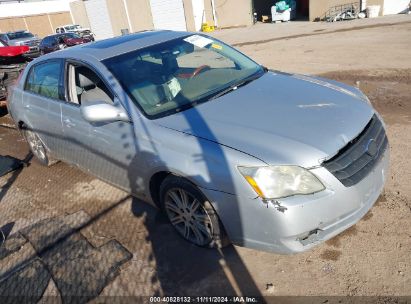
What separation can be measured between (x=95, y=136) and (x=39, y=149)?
2.08m

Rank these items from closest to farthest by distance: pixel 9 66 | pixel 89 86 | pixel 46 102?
pixel 89 86 → pixel 46 102 → pixel 9 66

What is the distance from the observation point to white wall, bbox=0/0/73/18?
41.4 meters

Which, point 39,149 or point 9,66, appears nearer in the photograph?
point 39,149

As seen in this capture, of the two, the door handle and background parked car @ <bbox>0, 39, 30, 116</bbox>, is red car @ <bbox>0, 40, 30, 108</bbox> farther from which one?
the door handle

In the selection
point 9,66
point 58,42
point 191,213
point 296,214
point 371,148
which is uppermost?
point 9,66

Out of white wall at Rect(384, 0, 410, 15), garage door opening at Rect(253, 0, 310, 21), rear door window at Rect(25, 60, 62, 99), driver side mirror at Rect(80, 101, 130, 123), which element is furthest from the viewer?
garage door opening at Rect(253, 0, 310, 21)

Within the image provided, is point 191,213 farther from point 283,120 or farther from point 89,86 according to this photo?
point 89,86

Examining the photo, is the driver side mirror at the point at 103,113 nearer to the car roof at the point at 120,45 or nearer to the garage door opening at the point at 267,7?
the car roof at the point at 120,45

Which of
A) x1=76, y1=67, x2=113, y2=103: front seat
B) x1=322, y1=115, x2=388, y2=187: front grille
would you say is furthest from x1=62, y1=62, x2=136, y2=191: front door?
x1=322, y1=115, x2=388, y2=187: front grille

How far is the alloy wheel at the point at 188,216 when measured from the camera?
2973mm

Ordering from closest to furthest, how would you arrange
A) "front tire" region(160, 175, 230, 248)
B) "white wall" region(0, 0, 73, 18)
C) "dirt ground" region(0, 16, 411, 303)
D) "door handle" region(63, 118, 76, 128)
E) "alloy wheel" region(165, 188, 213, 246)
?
"dirt ground" region(0, 16, 411, 303) < "front tire" region(160, 175, 230, 248) < "alloy wheel" region(165, 188, 213, 246) < "door handle" region(63, 118, 76, 128) < "white wall" region(0, 0, 73, 18)

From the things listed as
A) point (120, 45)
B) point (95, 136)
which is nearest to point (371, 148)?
point (95, 136)

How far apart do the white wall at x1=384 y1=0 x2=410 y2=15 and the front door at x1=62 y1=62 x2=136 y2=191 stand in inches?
819

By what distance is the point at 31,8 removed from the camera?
4309 cm
